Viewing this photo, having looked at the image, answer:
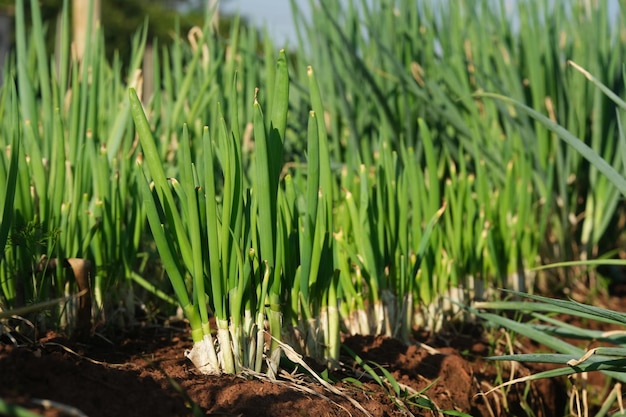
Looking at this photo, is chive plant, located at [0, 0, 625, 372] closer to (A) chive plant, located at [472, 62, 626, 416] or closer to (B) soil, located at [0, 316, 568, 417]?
(B) soil, located at [0, 316, 568, 417]

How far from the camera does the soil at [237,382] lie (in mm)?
897

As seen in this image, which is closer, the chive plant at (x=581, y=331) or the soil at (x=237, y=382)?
the soil at (x=237, y=382)

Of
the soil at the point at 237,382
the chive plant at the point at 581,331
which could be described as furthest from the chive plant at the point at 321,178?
the chive plant at the point at 581,331

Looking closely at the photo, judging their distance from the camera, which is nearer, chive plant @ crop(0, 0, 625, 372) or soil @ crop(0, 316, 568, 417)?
soil @ crop(0, 316, 568, 417)

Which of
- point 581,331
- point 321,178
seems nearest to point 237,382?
point 321,178

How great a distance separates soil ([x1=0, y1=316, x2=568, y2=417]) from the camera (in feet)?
2.94

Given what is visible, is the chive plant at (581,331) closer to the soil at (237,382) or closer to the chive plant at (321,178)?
the soil at (237,382)

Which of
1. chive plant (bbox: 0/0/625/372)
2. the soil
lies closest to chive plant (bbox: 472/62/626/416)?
the soil

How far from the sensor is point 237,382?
3.44 feet

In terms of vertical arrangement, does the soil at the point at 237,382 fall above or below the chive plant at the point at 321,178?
below

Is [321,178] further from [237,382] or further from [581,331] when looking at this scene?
[581,331]

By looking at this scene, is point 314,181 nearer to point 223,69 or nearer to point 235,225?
point 235,225

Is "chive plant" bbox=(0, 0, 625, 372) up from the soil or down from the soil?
up

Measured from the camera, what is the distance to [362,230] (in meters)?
1.34
